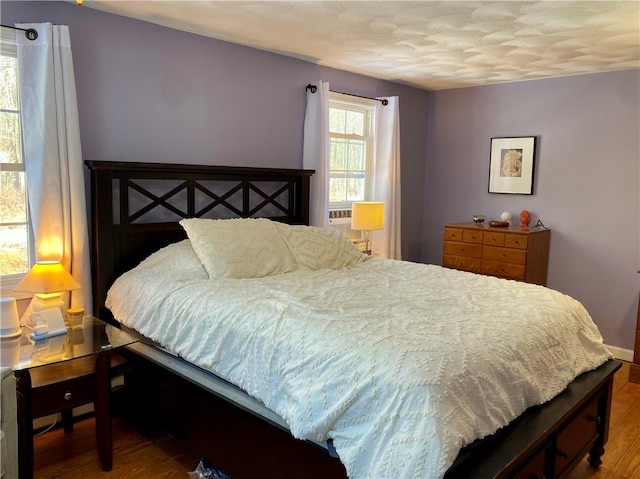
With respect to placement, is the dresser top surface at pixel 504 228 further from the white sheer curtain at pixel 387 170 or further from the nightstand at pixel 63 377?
the nightstand at pixel 63 377

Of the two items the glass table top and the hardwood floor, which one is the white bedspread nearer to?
the glass table top

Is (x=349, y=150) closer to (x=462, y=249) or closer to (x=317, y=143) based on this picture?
(x=317, y=143)

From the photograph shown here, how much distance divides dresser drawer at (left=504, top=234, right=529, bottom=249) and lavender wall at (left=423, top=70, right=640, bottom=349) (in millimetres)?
491

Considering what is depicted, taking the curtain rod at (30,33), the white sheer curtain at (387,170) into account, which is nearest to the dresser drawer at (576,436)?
the white sheer curtain at (387,170)

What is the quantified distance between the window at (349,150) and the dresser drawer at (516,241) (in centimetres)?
128

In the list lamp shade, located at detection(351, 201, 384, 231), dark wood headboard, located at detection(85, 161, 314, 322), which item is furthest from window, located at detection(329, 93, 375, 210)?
dark wood headboard, located at detection(85, 161, 314, 322)

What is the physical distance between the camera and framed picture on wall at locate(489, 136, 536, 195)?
4.47 meters

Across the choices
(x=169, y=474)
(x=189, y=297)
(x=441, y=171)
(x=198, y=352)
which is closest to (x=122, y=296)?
(x=189, y=297)

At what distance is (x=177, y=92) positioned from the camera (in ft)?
10.6

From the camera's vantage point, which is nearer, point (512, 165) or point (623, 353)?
point (623, 353)

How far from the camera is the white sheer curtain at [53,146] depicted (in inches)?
101

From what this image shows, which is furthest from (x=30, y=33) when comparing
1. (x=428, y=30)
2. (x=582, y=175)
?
(x=582, y=175)

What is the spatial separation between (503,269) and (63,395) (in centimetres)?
334

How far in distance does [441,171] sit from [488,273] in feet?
4.29
